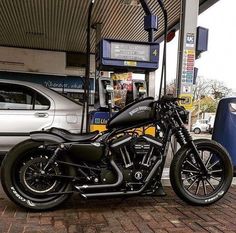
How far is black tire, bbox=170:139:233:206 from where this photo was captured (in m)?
4.40

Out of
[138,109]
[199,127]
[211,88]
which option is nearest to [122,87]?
[138,109]

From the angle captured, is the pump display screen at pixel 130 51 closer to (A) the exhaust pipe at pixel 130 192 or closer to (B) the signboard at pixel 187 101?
(B) the signboard at pixel 187 101

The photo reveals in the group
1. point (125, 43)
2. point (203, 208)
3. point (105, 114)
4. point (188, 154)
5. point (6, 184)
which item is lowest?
point (203, 208)

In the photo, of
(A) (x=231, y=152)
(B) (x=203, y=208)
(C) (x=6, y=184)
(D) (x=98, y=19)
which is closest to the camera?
(C) (x=6, y=184)

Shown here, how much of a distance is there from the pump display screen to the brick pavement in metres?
1.87

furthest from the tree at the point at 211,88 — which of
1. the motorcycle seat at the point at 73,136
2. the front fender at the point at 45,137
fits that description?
the front fender at the point at 45,137

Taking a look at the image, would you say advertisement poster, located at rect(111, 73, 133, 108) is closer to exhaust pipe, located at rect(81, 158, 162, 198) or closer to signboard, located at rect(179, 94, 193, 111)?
signboard, located at rect(179, 94, 193, 111)

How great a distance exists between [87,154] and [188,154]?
1177 millimetres

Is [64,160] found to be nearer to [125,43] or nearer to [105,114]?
[105,114]

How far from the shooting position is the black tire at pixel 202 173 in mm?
4398

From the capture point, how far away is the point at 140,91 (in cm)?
535

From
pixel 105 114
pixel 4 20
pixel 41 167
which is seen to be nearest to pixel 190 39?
pixel 105 114

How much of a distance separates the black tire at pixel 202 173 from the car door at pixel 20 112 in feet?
8.54

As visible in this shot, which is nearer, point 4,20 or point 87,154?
point 87,154
